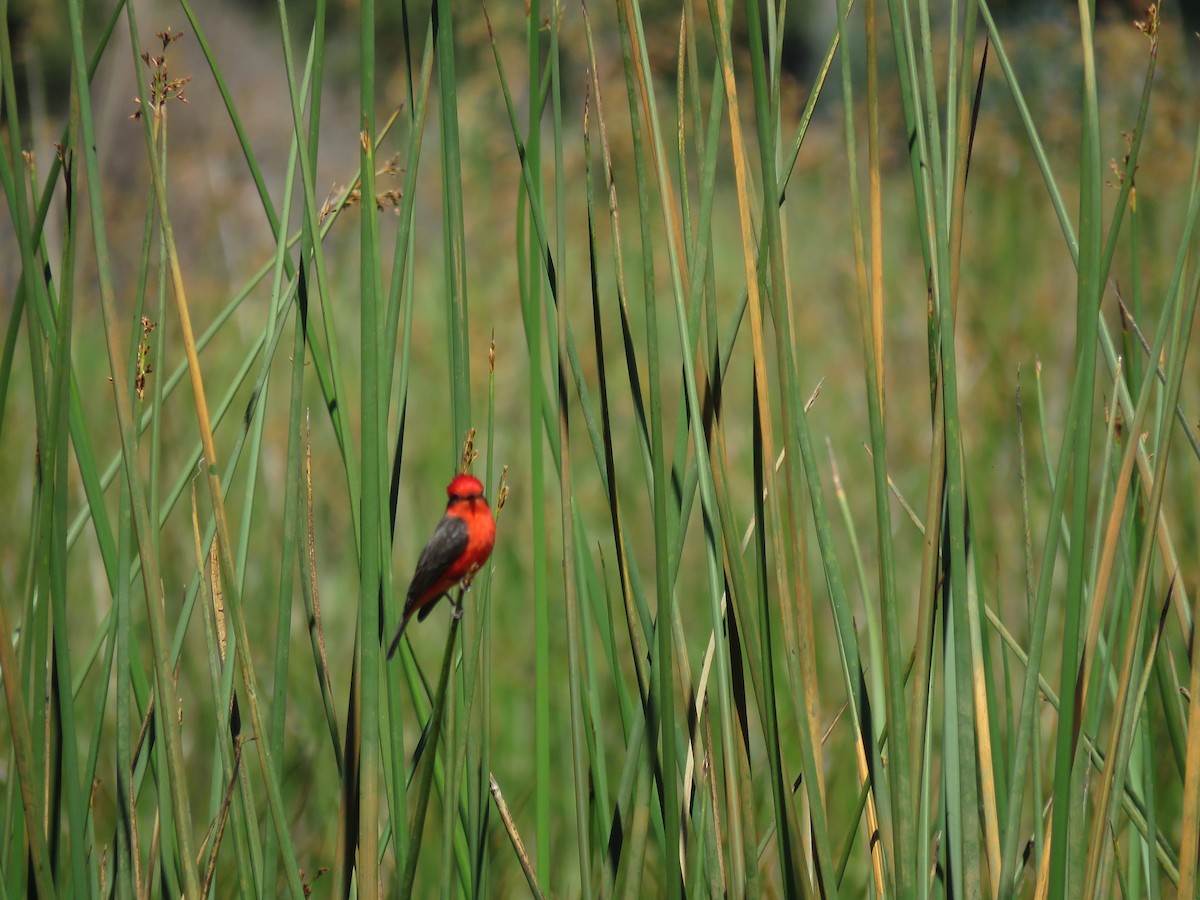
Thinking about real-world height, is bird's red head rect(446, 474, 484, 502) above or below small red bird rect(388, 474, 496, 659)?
above

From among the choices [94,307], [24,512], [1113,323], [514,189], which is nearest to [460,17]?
[514,189]

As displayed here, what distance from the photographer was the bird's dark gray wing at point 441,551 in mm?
842

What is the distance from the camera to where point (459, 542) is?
2.79ft

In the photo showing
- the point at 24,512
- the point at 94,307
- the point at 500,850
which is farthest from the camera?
the point at 94,307

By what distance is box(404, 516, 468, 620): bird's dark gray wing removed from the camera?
84cm

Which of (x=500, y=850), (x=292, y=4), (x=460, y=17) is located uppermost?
(x=292, y=4)

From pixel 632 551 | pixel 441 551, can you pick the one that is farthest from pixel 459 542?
pixel 632 551

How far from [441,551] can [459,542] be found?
0.05 feet

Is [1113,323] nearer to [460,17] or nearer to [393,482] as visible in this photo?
[460,17]

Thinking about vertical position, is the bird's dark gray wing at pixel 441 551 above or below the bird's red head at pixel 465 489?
below

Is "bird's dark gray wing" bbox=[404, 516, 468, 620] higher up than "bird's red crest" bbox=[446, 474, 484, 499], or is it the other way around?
"bird's red crest" bbox=[446, 474, 484, 499]

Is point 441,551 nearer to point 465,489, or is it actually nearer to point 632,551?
point 465,489

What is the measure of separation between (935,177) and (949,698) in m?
0.40

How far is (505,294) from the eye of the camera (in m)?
2.58
